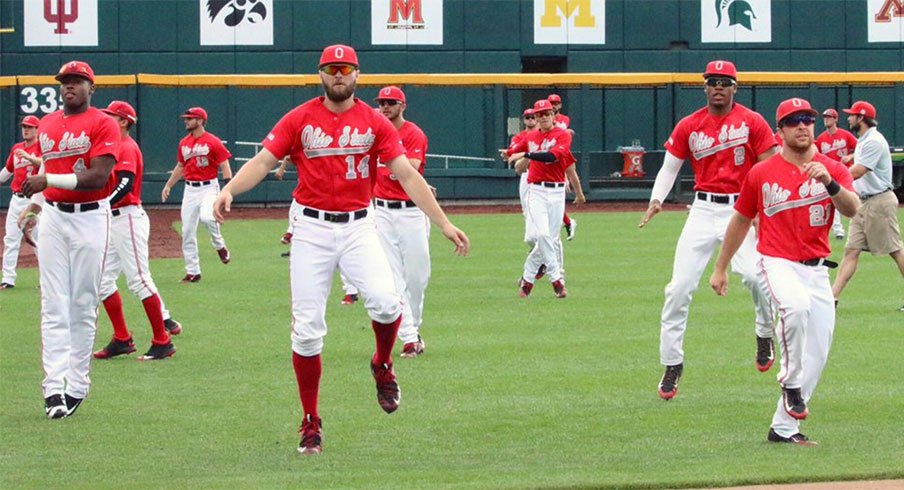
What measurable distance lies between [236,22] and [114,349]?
84.9 feet

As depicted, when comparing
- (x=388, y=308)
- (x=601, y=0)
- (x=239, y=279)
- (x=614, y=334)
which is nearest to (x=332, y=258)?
(x=388, y=308)

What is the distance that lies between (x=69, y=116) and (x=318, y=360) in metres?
2.55

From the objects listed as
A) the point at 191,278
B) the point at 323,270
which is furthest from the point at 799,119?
the point at 191,278

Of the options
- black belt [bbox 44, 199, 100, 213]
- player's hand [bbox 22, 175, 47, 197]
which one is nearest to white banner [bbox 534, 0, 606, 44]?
black belt [bbox 44, 199, 100, 213]

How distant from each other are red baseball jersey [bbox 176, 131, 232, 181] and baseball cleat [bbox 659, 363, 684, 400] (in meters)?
10.2

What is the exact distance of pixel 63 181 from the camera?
912 cm

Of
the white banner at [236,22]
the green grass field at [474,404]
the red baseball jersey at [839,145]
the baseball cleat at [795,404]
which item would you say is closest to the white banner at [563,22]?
the white banner at [236,22]

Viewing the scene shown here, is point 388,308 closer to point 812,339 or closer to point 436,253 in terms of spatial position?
point 812,339

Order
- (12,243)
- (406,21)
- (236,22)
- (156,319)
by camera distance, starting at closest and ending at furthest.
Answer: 1. (156,319)
2. (12,243)
3. (236,22)
4. (406,21)

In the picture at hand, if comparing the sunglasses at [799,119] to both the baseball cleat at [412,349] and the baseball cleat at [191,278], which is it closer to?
the baseball cleat at [412,349]

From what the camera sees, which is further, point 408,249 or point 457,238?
point 408,249

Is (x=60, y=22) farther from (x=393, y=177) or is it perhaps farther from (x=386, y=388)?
(x=386, y=388)

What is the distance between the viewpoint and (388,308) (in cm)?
855

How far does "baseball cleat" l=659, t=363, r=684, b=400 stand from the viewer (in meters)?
10.0
